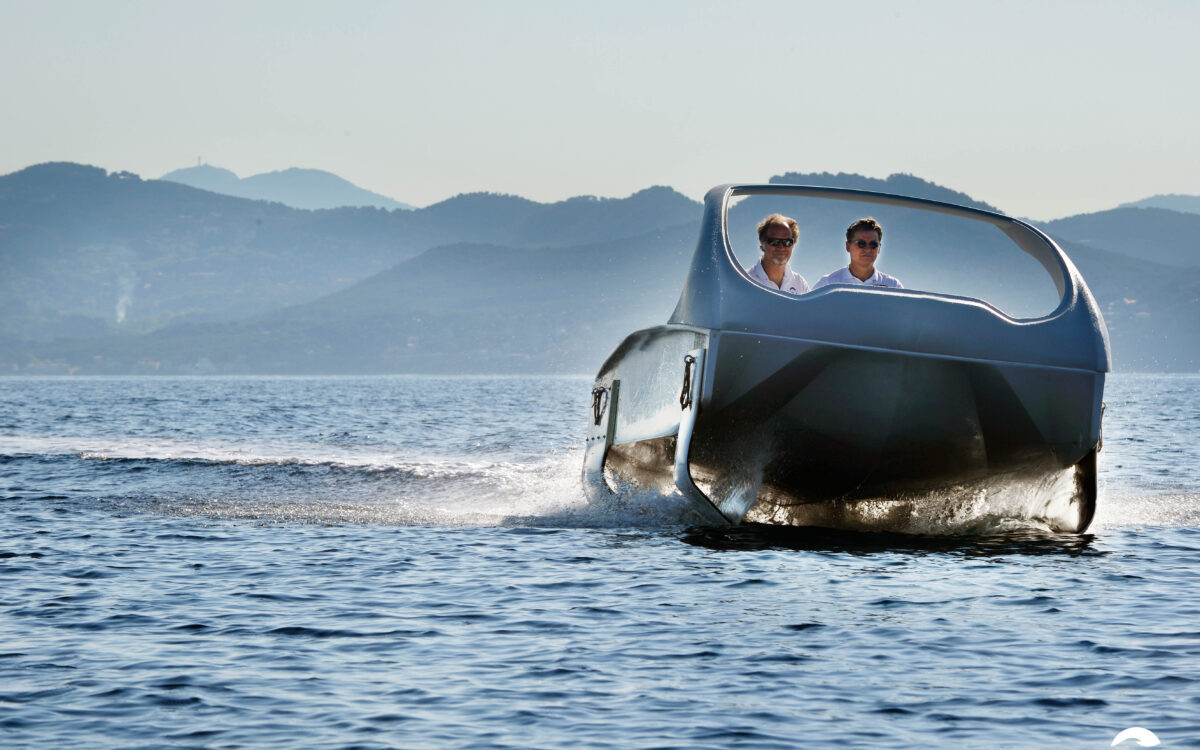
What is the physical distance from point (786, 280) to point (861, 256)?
578mm

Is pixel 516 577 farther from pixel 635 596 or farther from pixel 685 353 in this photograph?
pixel 685 353

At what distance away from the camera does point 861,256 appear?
10.0 m

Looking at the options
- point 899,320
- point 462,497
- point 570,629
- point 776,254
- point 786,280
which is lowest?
point 462,497

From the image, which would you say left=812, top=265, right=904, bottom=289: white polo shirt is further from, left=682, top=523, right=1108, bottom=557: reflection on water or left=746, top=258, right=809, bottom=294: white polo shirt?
left=682, top=523, right=1108, bottom=557: reflection on water

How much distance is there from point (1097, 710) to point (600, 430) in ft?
23.6

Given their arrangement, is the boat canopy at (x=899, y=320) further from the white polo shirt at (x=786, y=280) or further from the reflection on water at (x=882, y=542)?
the reflection on water at (x=882, y=542)

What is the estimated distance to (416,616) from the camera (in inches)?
305

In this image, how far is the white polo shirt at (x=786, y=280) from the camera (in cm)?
996

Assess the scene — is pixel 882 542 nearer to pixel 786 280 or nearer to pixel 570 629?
pixel 786 280

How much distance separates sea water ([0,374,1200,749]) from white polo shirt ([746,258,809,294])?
6.32 ft

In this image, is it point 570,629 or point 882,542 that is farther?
point 882,542

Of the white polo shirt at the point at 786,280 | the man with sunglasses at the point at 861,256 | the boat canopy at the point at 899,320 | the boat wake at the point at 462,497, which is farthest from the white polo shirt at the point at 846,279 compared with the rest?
the boat wake at the point at 462,497

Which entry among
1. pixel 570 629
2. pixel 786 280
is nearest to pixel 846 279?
pixel 786 280

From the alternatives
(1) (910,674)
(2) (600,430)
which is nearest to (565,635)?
(1) (910,674)
